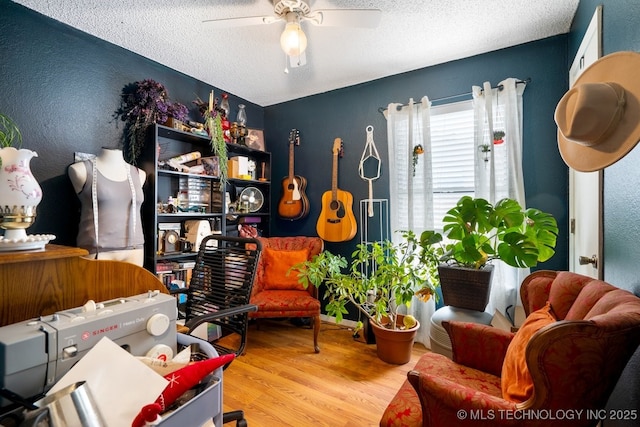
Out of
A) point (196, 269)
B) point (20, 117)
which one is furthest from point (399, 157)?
point (20, 117)

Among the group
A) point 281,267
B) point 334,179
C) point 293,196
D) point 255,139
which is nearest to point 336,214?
point 334,179

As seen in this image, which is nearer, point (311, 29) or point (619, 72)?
point (619, 72)

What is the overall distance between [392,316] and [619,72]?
186 cm

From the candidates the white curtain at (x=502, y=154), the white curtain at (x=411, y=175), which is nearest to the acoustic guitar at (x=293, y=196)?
the white curtain at (x=411, y=175)

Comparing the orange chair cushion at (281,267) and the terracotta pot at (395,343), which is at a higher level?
the orange chair cushion at (281,267)

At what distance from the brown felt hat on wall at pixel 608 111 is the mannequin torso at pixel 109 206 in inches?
91.8

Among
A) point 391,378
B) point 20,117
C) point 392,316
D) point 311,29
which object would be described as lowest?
point 391,378

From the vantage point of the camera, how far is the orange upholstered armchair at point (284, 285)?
220 centimetres

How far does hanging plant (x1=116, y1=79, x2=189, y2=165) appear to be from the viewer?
6.77ft

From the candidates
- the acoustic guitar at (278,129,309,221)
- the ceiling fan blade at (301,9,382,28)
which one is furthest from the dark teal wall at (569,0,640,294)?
the acoustic guitar at (278,129,309,221)

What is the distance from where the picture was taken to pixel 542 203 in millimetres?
1983

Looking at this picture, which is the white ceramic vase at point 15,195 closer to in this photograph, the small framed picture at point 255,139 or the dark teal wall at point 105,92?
the dark teal wall at point 105,92

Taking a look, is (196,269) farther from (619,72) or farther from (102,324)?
(619,72)

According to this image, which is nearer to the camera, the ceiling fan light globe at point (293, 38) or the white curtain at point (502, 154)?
the ceiling fan light globe at point (293, 38)
